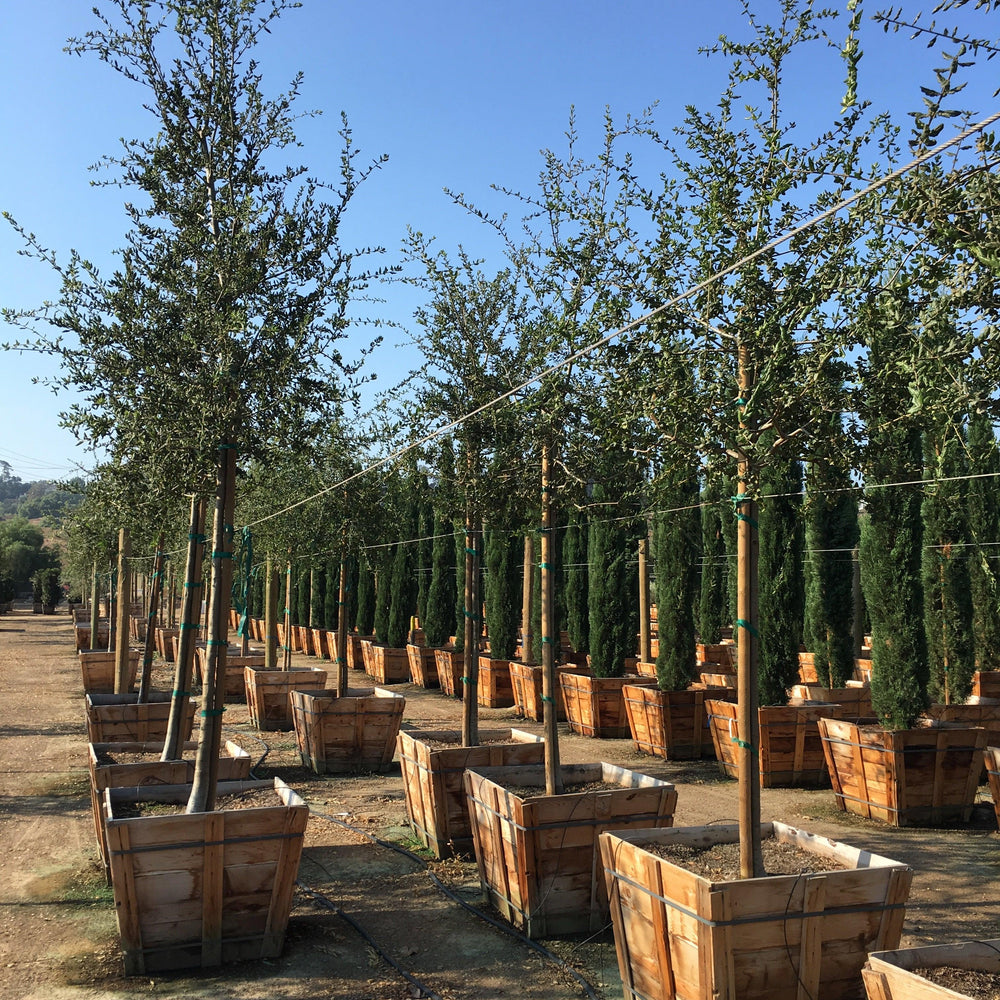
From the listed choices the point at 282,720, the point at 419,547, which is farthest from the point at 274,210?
the point at 419,547

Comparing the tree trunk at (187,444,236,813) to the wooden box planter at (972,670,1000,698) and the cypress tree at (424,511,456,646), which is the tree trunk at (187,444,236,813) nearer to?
the wooden box planter at (972,670,1000,698)

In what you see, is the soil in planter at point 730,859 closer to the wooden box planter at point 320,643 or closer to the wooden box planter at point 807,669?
the wooden box planter at point 807,669

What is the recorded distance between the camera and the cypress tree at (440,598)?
23672 mm

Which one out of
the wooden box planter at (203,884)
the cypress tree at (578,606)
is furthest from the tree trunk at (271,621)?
the wooden box planter at (203,884)

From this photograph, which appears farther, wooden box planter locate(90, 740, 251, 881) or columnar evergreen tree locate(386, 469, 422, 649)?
columnar evergreen tree locate(386, 469, 422, 649)

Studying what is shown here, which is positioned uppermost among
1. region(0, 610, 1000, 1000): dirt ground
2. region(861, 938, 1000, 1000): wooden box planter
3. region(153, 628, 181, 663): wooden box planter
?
region(861, 938, 1000, 1000): wooden box planter

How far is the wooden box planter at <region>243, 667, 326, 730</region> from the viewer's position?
15.1m

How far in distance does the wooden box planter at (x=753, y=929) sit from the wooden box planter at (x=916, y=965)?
0.74 m

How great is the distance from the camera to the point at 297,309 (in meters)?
7.42

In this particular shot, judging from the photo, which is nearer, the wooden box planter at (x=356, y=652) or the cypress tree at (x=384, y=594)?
the cypress tree at (x=384, y=594)

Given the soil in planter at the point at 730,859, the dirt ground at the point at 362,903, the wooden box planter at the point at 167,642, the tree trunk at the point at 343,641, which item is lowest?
the dirt ground at the point at 362,903

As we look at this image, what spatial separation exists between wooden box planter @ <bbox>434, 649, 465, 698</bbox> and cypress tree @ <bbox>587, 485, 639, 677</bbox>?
13.9 ft

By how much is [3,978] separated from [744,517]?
4.85 meters

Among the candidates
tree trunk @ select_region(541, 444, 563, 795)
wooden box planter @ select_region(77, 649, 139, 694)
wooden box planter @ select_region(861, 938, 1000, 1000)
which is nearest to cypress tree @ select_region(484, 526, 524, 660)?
wooden box planter @ select_region(77, 649, 139, 694)
